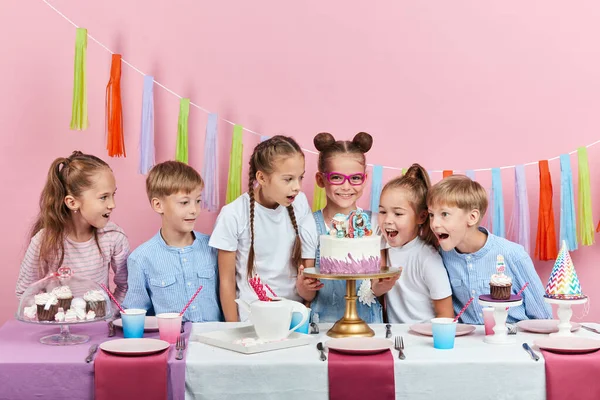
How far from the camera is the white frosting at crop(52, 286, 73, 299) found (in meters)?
2.17

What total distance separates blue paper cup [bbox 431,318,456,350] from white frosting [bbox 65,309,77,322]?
0.98 m

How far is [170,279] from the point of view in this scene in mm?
2725

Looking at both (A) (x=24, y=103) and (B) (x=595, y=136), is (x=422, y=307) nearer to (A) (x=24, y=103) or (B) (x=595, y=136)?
(B) (x=595, y=136)

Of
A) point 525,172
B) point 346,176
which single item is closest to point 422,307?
point 346,176

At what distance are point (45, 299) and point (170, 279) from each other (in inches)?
24.3

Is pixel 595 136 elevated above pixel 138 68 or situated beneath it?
situated beneath

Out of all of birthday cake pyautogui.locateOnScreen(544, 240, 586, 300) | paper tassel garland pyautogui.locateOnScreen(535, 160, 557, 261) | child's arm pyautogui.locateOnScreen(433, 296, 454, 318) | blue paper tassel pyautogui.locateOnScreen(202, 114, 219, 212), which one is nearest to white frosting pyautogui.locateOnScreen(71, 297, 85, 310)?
blue paper tassel pyautogui.locateOnScreen(202, 114, 219, 212)

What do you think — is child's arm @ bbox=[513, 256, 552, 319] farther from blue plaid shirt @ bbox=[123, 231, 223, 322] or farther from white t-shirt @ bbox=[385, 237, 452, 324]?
blue plaid shirt @ bbox=[123, 231, 223, 322]

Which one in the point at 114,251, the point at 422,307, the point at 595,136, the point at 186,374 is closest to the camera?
the point at 186,374

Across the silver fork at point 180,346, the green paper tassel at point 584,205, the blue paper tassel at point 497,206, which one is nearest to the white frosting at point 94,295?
the silver fork at point 180,346

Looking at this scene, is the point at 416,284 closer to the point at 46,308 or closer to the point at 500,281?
the point at 500,281

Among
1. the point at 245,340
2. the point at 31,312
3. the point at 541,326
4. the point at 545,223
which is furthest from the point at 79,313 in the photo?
the point at 545,223

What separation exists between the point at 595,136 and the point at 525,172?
0.32 meters

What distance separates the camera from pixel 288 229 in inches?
112
